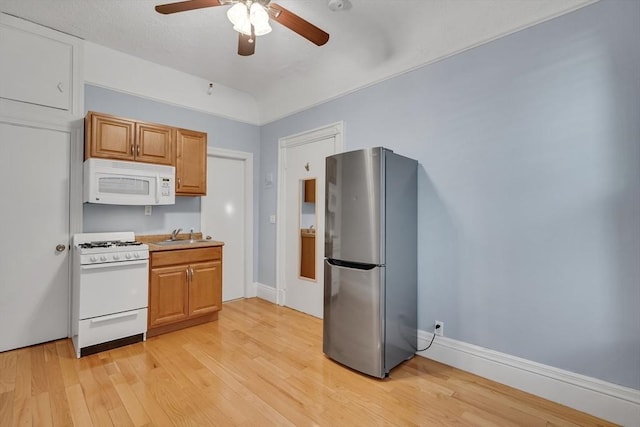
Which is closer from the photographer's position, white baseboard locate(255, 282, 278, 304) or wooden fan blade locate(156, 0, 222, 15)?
wooden fan blade locate(156, 0, 222, 15)

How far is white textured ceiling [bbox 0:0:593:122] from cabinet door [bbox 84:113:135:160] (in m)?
0.84

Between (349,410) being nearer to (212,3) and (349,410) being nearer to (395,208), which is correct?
(395,208)

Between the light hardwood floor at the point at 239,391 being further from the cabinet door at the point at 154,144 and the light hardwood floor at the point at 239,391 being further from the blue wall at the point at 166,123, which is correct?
the cabinet door at the point at 154,144

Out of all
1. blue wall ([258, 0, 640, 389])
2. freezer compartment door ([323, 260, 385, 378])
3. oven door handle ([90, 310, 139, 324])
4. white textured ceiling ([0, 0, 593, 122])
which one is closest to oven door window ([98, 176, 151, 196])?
oven door handle ([90, 310, 139, 324])

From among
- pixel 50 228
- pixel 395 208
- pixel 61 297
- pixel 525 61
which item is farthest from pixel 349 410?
pixel 50 228

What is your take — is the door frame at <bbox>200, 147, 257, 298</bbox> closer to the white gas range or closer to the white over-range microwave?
the white over-range microwave

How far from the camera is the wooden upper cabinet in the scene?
110 inches

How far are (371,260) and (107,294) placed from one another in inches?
91.8

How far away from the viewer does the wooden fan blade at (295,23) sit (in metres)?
1.85

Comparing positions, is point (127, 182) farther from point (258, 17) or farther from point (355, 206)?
point (355, 206)

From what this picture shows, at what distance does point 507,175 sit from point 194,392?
272cm

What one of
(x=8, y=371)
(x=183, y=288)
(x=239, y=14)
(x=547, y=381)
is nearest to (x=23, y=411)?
(x=8, y=371)

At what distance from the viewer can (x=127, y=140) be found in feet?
A: 9.77

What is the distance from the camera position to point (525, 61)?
2.13 metres
